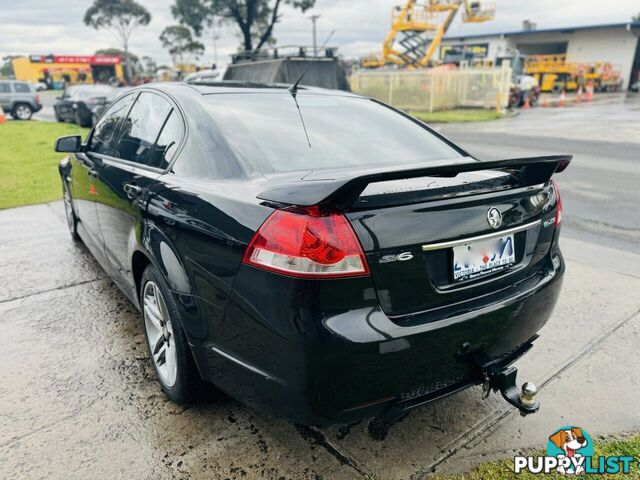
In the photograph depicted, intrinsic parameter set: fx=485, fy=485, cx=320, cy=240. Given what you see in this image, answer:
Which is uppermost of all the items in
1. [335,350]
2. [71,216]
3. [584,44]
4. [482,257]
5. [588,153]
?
[584,44]

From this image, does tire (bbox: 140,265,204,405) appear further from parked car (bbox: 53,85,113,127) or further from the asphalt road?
parked car (bbox: 53,85,113,127)

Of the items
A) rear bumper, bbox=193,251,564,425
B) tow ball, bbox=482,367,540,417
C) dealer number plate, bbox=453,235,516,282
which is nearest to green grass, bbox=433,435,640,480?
tow ball, bbox=482,367,540,417

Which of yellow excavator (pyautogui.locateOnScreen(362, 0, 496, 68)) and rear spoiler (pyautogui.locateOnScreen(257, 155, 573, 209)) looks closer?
rear spoiler (pyautogui.locateOnScreen(257, 155, 573, 209))

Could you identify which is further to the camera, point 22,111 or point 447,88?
point 447,88

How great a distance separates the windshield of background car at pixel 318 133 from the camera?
2.35 metres

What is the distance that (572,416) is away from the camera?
2.47m

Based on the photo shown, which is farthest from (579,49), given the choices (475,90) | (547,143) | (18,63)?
(18,63)

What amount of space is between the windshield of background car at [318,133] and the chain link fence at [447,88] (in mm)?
20360

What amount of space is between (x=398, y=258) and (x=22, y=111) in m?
24.0

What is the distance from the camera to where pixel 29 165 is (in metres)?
9.78

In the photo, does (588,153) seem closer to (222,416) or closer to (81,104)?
(222,416)

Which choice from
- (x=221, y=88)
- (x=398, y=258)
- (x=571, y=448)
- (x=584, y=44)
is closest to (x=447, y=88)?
(x=221, y=88)

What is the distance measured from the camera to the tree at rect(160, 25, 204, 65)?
Result: 6769 cm

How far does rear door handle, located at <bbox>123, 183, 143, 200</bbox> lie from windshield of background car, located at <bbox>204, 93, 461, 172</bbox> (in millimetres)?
598
